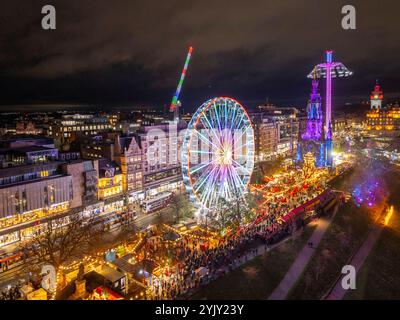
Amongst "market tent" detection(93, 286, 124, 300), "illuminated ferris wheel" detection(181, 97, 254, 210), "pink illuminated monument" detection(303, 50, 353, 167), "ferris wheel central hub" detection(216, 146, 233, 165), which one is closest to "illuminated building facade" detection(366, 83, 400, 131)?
"pink illuminated monument" detection(303, 50, 353, 167)

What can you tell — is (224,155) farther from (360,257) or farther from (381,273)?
(381,273)

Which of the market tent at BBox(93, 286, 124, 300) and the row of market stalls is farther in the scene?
the row of market stalls

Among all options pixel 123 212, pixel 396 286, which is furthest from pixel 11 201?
pixel 396 286

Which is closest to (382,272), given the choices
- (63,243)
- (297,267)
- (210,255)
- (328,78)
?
(297,267)

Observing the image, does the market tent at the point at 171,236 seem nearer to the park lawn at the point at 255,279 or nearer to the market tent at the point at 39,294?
the park lawn at the point at 255,279

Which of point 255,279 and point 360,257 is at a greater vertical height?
point 255,279

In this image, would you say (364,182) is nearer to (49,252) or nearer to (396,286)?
(396,286)

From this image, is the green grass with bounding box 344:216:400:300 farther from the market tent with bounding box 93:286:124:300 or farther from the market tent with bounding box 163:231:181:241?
the market tent with bounding box 93:286:124:300
